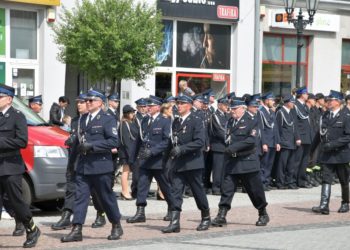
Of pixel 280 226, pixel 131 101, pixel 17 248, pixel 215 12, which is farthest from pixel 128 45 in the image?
pixel 17 248

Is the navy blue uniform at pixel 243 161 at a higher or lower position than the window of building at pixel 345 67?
lower

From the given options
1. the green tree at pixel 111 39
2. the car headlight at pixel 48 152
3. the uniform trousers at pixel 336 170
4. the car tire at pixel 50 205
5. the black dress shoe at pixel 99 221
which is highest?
the green tree at pixel 111 39

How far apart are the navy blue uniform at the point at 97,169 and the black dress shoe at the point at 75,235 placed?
9 centimetres

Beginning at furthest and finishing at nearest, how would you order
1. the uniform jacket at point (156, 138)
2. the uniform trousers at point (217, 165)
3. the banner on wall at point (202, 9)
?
the banner on wall at point (202, 9) < the uniform trousers at point (217, 165) < the uniform jacket at point (156, 138)

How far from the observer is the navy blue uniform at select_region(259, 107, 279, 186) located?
58.1 ft

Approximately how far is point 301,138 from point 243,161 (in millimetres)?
6624

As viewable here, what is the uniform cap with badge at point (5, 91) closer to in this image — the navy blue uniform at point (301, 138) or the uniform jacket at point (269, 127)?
the uniform jacket at point (269, 127)

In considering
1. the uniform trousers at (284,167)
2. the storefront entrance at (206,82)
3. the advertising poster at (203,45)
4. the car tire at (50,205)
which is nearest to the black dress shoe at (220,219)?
the car tire at (50,205)

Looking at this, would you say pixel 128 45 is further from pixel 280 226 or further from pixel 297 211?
pixel 280 226

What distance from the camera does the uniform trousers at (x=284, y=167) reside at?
18203 mm

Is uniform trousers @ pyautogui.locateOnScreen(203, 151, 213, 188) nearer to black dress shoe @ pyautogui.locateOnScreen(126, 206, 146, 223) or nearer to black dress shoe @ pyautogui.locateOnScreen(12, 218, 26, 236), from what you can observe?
black dress shoe @ pyautogui.locateOnScreen(126, 206, 146, 223)

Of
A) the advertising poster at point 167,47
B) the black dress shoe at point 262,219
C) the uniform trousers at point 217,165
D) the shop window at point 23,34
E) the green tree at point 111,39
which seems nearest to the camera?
the black dress shoe at point 262,219

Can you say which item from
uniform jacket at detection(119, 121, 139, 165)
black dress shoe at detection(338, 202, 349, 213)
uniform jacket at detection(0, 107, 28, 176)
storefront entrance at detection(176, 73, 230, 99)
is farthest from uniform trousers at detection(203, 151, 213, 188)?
storefront entrance at detection(176, 73, 230, 99)

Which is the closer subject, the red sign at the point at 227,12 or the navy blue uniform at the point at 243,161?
the navy blue uniform at the point at 243,161
